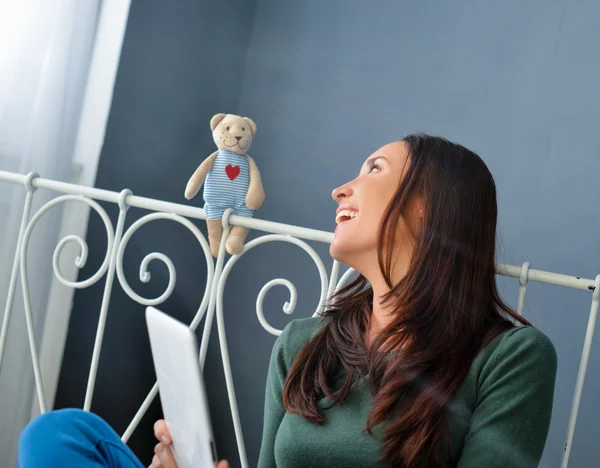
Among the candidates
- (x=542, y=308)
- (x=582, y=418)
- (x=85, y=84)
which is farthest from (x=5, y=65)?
(x=582, y=418)

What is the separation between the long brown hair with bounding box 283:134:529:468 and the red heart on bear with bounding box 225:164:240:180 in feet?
1.24

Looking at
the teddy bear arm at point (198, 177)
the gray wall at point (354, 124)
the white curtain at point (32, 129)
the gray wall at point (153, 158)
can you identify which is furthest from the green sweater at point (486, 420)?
the gray wall at point (153, 158)

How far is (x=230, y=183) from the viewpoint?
4.19ft

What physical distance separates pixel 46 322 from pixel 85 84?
664mm

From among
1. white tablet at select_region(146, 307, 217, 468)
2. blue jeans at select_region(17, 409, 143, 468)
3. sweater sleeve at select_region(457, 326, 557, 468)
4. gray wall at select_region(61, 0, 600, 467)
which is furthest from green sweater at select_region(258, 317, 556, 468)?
gray wall at select_region(61, 0, 600, 467)

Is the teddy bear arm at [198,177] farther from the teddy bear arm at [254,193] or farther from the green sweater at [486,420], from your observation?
the green sweater at [486,420]

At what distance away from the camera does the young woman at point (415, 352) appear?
0.86 meters

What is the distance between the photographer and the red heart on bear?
1.28 m

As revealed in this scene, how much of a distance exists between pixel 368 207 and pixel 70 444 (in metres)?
0.52

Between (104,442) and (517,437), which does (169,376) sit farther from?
(517,437)

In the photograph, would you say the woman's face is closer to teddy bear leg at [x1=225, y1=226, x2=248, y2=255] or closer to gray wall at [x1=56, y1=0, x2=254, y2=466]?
teddy bear leg at [x1=225, y1=226, x2=248, y2=255]

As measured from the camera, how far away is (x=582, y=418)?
1.57 m

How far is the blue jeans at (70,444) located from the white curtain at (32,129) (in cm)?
89

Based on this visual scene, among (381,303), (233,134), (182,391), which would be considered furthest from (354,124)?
(182,391)
